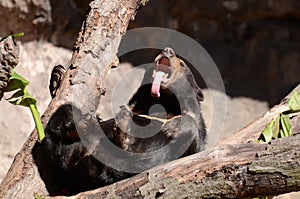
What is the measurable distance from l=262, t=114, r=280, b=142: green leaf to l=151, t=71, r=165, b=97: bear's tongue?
447 millimetres

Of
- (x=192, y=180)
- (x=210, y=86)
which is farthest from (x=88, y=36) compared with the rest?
(x=210, y=86)

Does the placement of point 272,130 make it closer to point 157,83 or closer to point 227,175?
point 157,83

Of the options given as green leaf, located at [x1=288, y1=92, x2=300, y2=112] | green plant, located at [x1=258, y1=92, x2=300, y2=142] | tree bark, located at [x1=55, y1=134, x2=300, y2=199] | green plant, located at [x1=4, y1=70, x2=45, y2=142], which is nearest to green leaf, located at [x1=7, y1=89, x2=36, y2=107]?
green plant, located at [x1=4, y1=70, x2=45, y2=142]

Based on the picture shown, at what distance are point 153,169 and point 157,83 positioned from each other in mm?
789

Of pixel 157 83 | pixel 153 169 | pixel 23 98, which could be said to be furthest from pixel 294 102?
pixel 23 98

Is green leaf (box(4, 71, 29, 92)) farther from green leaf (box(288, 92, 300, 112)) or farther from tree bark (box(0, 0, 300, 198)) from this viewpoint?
green leaf (box(288, 92, 300, 112))

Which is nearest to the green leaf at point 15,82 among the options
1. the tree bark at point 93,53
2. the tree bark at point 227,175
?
the tree bark at point 93,53

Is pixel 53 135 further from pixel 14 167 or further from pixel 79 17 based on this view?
pixel 79 17

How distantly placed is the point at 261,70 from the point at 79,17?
1.48 metres

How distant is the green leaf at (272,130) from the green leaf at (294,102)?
0.27ft

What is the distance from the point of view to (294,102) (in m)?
2.81

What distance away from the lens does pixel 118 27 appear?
8.88 feet

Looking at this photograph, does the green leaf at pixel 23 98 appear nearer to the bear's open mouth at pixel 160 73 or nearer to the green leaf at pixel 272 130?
the bear's open mouth at pixel 160 73

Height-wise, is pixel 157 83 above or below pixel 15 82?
above
